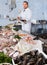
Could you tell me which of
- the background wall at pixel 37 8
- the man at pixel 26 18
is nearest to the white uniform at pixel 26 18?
the man at pixel 26 18

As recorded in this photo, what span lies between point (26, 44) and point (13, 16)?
222 centimetres

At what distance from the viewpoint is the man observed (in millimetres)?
3701

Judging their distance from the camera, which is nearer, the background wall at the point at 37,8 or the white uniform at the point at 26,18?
the white uniform at the point at 26,18

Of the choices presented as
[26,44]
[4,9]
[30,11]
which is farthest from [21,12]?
[26,44]

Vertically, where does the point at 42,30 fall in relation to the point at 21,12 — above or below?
below

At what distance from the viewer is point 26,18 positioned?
3838 millimetres

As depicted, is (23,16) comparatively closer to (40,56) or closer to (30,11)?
(30,11)

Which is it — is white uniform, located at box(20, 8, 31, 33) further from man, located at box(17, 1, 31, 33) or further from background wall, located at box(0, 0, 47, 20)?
background wall, located at box(0, 0, 47, 20)

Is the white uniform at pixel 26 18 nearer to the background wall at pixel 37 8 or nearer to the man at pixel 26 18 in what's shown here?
the man at pixel 26 18

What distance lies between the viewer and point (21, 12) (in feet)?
13.7

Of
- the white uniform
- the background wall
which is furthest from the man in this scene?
the background wall

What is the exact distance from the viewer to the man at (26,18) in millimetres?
3701

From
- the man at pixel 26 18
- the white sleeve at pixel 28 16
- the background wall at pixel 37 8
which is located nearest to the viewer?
the man at pixel 26 18

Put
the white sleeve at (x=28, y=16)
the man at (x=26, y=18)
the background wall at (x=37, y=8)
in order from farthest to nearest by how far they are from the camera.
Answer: the background wall at (x=37, y=8)
the white sleeve at (x=28, y=16)
the man at (x=26, y=18)
